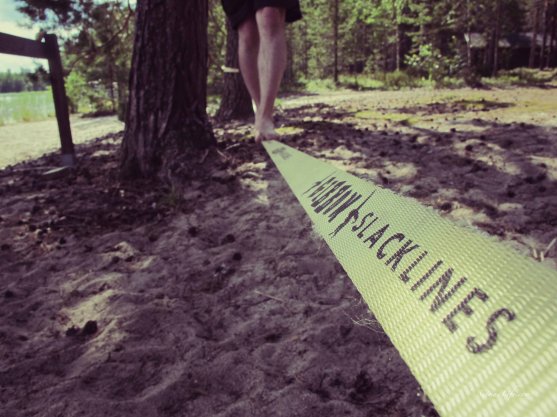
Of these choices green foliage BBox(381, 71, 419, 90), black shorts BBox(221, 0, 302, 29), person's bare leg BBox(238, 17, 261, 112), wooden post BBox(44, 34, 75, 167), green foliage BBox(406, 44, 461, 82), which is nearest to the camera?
black shorts BBox(221, 0, 302, 29)

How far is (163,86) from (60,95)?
1387 millimetres

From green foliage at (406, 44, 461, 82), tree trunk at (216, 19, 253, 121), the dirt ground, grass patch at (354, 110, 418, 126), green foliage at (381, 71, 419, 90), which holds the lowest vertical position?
the dirt ground

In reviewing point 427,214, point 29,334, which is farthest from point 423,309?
point 29,334

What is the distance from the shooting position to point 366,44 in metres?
32.1

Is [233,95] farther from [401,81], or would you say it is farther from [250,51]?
[401,81]

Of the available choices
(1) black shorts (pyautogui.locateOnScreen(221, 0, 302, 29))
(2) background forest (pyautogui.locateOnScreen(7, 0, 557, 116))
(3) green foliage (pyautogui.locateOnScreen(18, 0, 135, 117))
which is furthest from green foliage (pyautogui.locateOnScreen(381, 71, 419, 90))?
(1) black shorts (pyautogui.locateOnScreen(221, 0, 302, 29))

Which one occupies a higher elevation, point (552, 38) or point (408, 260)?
point (552, 38)

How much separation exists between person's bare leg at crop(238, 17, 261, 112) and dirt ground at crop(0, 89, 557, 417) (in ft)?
1.79

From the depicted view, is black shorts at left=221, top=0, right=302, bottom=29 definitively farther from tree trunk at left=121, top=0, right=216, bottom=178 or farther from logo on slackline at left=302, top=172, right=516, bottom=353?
logo on slackline at left=302, top=172, right=516, bottom=353

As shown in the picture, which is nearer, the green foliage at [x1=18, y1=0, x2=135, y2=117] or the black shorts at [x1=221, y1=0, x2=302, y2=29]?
the black shorts at [x1=221, y1=0, x2=302, y2=29]

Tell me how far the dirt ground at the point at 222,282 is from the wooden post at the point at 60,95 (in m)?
0.51

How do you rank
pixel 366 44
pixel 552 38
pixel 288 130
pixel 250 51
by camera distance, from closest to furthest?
pixel 250 51, pixel 288 130, pixel 552 38, pixel 366 44

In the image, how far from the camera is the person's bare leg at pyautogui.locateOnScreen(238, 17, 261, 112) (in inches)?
124

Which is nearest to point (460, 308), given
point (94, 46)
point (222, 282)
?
point (222, 282)
